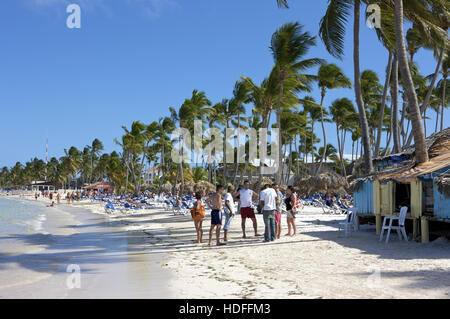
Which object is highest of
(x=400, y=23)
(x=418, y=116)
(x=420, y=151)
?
Answer: (x=400, y=23)

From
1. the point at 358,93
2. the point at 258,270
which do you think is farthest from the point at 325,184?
the point at 258,270

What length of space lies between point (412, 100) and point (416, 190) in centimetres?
246

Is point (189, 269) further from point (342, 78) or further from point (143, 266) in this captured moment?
point (342, 78)

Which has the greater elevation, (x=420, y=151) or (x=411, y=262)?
(x=420, y=151)

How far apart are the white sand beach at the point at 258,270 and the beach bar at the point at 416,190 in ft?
2.05

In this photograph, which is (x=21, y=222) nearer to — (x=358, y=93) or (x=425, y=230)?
(x=358, y=93)

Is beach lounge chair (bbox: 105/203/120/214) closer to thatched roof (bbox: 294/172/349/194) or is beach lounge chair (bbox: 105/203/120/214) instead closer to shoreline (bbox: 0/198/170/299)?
shoreline (bbox: 0/198/170/299)

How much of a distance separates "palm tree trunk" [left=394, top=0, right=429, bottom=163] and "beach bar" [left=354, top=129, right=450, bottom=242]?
31 centimetres

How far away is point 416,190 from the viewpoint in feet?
26.3
